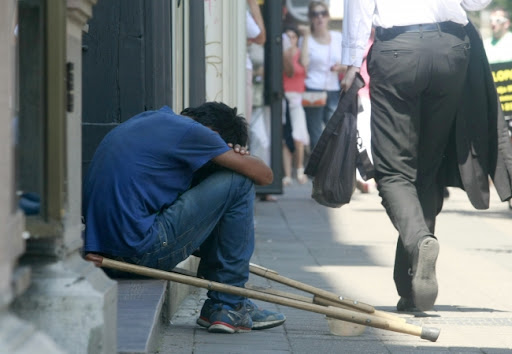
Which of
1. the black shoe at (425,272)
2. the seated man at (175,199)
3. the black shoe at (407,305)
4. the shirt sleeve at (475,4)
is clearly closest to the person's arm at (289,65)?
the shirt sleeve at (475,4)

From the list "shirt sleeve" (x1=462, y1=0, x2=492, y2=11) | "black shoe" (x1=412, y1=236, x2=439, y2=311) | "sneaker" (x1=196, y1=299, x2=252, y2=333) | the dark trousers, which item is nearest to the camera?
"sneaker" (x1=196, y1=299, x2=252, y2=333)

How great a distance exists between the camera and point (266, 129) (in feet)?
38.3

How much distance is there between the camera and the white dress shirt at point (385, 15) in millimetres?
5723

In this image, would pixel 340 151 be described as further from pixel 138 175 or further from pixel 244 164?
pixel 138 175

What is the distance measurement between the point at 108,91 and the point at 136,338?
2.29m

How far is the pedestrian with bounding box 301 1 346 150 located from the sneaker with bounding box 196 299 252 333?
366 inches

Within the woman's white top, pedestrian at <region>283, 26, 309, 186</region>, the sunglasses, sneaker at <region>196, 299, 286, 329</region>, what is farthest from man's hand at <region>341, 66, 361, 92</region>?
the woman's white top

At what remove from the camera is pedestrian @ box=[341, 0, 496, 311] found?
225 inches

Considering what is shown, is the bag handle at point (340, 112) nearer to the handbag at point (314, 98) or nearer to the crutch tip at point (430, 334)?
the crutch tip at point (430, 334)

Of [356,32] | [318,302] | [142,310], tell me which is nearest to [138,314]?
[142,310]

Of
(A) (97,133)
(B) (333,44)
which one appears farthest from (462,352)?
(B) (333,44)

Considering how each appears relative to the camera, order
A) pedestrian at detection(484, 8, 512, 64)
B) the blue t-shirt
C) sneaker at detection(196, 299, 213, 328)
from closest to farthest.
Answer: the blue t-shirt, sneaker at detection(196, 299, 213, 328), pedestrian at detection(484, 8, 512, 64)

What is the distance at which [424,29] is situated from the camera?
226 inches

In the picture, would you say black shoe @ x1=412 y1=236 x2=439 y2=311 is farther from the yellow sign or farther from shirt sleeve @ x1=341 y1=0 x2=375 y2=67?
the yellow sign
